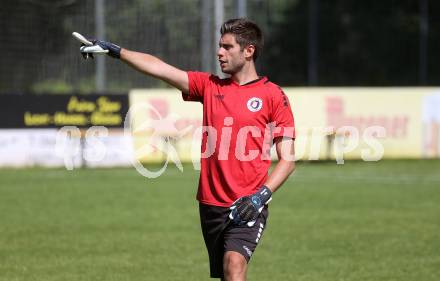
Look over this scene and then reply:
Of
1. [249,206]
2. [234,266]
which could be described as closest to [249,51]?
[249,206]

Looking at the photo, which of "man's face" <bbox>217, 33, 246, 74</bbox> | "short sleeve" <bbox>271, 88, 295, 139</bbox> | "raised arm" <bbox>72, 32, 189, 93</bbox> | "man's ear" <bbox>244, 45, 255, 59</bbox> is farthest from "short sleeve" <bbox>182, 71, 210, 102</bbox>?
"short sleeve" <bbox>271, 88, 295, 139</bbox>

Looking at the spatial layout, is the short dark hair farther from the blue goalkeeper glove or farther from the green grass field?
the green grass field

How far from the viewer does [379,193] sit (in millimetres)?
18469

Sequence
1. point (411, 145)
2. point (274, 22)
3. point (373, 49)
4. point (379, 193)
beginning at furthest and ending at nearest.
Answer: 1. point (373, 49)
2. point (274, 22)
3. point (411, 145)
4. point (379, 193)

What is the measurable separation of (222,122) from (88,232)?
274 inches

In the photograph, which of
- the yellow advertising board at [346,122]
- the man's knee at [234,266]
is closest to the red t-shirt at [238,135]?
the man's knee at [234,266]

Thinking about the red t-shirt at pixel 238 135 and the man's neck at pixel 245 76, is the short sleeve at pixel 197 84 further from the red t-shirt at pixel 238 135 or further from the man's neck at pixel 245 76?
the man's neck at pixel 245 76

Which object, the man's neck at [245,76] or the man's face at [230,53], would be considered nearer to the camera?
the man's face at [230,53]

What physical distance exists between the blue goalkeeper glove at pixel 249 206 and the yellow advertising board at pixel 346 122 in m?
17.8

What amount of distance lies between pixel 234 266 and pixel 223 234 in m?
0.30

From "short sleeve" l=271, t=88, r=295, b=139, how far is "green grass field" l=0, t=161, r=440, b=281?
11.7ft

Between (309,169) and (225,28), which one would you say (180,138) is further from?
(225,28)

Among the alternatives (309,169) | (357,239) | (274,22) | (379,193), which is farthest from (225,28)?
(274,22)

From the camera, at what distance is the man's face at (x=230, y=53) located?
21.9 ft
